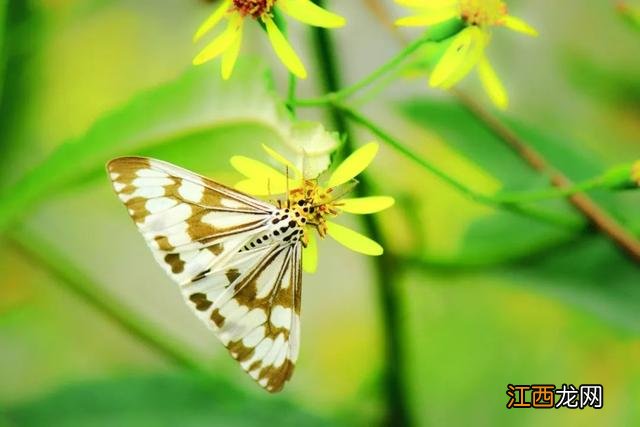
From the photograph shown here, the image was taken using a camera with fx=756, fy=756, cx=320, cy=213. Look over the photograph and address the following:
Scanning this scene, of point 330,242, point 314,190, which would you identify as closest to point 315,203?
point 314,190

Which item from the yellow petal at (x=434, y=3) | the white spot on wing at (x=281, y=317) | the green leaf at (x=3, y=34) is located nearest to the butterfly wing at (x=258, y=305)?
the white spot on wing at (x=281, y=317)

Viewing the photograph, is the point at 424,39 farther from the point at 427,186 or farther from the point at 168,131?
the point at 427,186

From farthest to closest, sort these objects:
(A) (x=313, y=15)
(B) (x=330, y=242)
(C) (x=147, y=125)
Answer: (B) (x=330, y=242)
(C) (x=147, y=125)
(A) (x=313, y=15)

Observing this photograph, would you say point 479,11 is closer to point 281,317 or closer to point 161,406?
point 281,317

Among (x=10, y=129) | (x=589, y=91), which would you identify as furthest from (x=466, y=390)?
(x=10, y=129)

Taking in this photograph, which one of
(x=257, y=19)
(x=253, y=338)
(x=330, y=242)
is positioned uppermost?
(x=330, y=242)

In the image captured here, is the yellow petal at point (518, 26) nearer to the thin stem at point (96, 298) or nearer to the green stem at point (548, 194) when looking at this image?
the green stem at point (548, 194)
